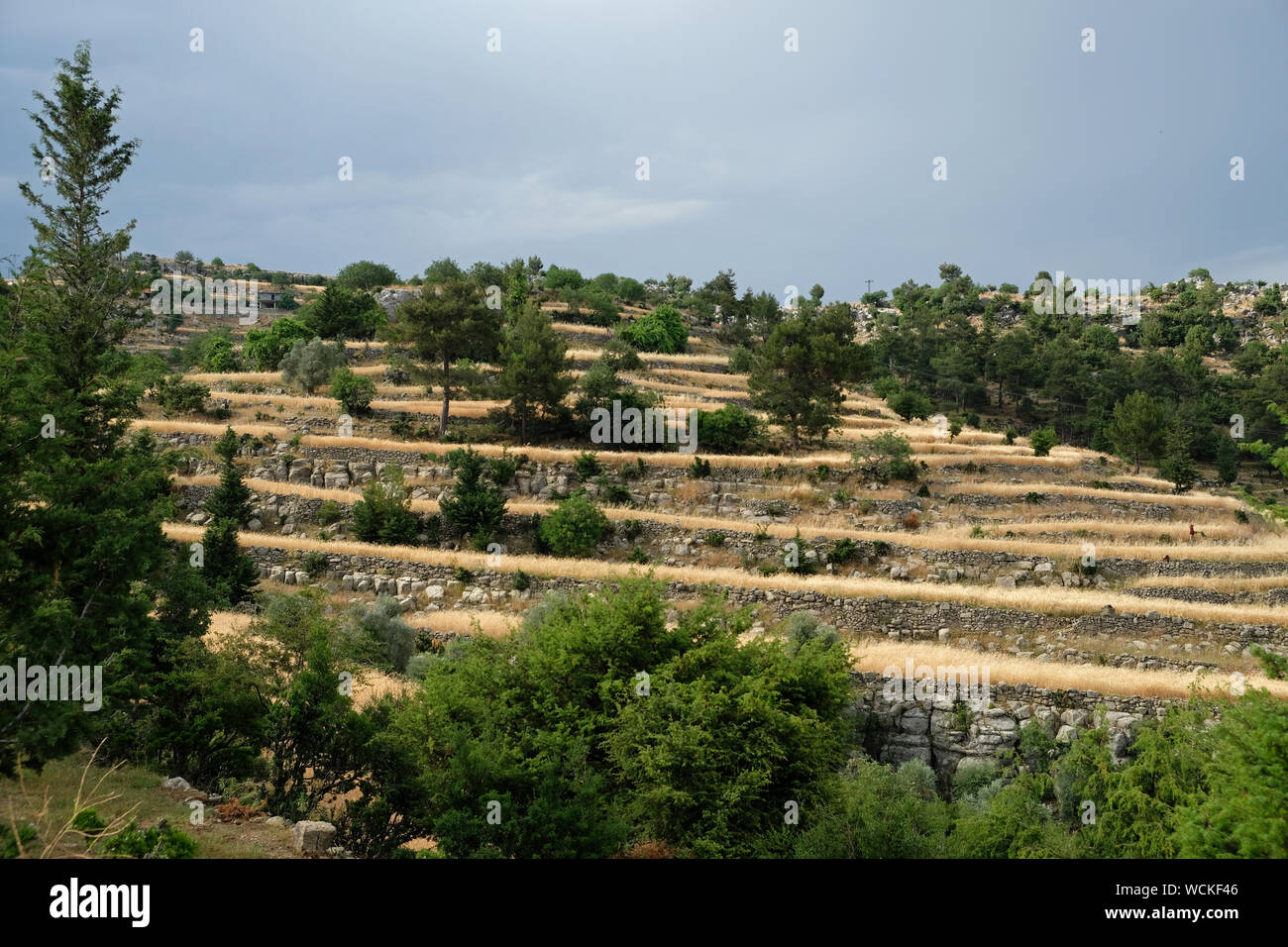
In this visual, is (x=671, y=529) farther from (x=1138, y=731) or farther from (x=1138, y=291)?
(x=1138, y=291)

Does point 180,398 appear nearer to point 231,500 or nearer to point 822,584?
point 231,500

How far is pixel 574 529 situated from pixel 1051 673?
1686 cm

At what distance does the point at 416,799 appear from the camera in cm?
1259

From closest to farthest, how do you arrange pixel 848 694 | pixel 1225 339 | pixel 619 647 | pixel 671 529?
pixel 619 647 → pixel 848 694 → pixel 671 529 → pixel 1225 339

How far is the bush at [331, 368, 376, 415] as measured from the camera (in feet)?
139

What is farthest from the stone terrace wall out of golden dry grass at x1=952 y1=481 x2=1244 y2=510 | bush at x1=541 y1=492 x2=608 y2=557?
golden dry grass at x1=952 y1=481 x2=1244 y2=510

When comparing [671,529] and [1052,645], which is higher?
[671,529]

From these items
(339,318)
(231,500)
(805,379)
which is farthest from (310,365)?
(805,379)

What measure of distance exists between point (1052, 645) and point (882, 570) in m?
6.61

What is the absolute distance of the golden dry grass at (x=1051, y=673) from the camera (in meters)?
19.8

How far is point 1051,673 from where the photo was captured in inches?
818

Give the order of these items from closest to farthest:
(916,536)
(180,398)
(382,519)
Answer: (916,536)
(382,519)
(180,398)
